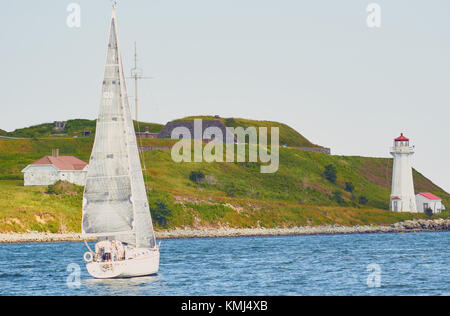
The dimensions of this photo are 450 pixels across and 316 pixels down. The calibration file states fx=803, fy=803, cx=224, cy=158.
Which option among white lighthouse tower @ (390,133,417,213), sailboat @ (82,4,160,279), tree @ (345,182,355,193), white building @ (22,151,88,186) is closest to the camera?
sailboat @ (82,4,160,279)

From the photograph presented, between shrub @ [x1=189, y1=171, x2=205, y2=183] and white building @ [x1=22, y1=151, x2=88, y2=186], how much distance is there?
22865mm

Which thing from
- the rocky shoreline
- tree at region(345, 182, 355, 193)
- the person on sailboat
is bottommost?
the rocky shoreline

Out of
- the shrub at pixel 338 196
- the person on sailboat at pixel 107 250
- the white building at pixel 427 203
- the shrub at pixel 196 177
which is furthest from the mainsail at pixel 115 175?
the shrub at pixel 338 196

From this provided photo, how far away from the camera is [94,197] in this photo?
148 feet

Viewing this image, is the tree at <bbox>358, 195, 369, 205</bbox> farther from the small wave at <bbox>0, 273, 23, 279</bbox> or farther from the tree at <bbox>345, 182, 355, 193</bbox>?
the small wave at <bbox>0, 273, 23, 279</bbox>

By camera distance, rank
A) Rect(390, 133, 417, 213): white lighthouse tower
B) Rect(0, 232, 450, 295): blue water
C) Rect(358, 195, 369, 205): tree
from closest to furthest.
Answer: Rect(0, 232, 450, 295): blue water, Rect(390, 133, 417, 213): white lighthouse tower, Rect(358, 195, 369, 205): tree

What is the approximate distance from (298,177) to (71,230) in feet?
224

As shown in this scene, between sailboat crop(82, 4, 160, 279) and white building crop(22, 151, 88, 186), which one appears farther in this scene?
white building crop(22, 151, 88, 186)

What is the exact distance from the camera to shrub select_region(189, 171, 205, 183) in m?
136

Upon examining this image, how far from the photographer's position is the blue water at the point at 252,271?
4384 centimetres

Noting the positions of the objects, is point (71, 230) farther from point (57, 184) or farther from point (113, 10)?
point (113, 10)

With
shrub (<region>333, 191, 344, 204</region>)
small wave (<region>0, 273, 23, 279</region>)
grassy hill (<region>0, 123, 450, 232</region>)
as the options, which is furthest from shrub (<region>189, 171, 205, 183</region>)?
small wave (<region>0, 273, 23, 279</region>)

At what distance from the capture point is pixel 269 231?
113 meters

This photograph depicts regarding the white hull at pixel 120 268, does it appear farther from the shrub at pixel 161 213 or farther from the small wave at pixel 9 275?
the shrub at pixel 161 213
